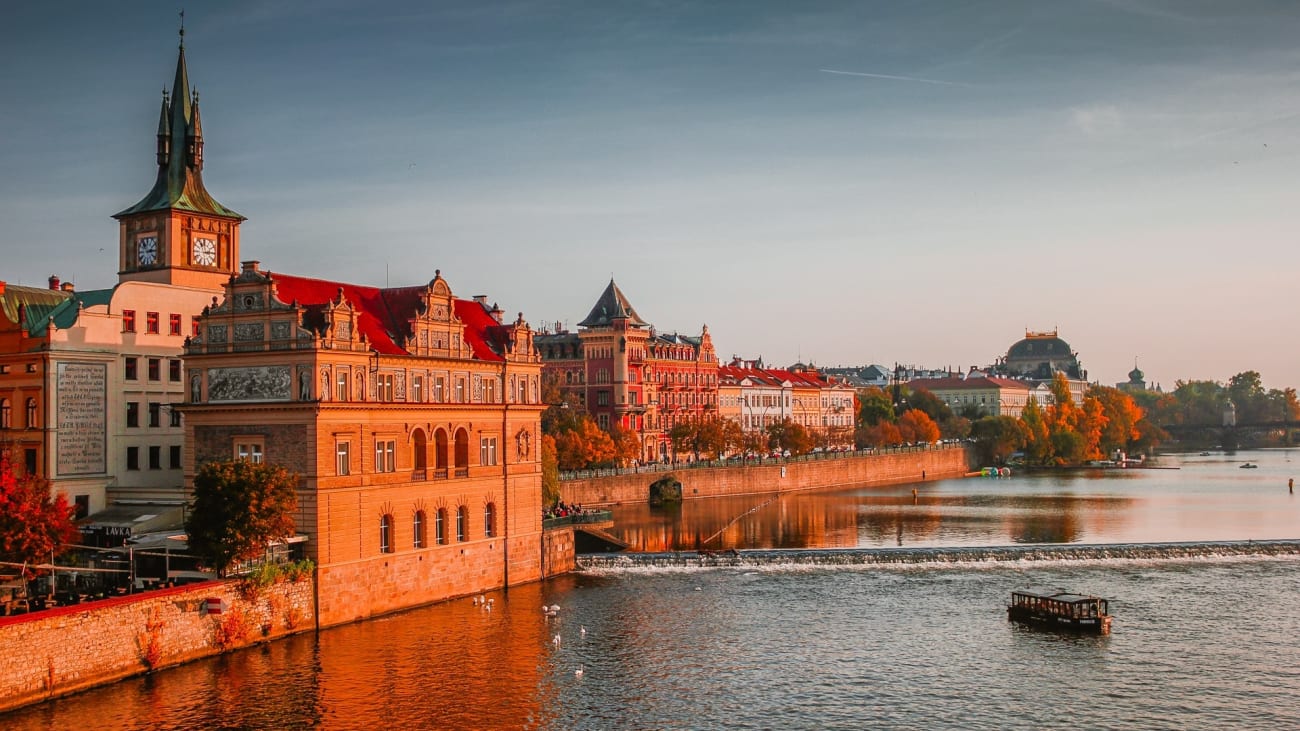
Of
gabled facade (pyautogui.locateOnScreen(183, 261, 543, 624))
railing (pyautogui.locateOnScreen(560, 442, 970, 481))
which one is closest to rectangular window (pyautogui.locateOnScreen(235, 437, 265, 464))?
gabled facade (pyautogui.locateOnScreen(183, 261, 543, 624))

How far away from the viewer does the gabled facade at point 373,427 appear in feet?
166

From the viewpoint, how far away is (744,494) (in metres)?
123

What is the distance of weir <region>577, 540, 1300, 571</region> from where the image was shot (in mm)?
67375

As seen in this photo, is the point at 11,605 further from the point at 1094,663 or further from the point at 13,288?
the point at 1094,663

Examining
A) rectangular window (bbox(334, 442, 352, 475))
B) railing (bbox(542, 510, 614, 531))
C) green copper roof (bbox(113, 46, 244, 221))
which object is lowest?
railing (bbox(542, 510, 614, 531))

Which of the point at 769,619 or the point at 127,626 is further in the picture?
the point at 769,619

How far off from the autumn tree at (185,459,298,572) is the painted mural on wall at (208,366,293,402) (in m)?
4.20

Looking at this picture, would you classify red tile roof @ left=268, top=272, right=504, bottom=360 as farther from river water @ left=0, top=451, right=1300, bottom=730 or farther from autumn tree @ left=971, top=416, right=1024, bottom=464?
autumn tree @ left=971, top=416, right=1024, bottom=464

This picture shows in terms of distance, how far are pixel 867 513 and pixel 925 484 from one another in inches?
1682

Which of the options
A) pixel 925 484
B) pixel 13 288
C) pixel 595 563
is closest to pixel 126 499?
pixel 13 288

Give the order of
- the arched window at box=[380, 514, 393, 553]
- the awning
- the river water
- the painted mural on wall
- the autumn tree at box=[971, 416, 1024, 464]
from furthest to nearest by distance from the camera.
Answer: the autumn tree at box=[971, 416, 1024, 464], the arched window at box=[380, 514, 393, 553], the awning, the painted mural on wall, the river water

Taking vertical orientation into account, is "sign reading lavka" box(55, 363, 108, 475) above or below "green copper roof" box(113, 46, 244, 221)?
below

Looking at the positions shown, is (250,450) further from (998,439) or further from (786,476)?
(998,439)

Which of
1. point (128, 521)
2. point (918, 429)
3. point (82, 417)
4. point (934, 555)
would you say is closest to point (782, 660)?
point (934, 555)
